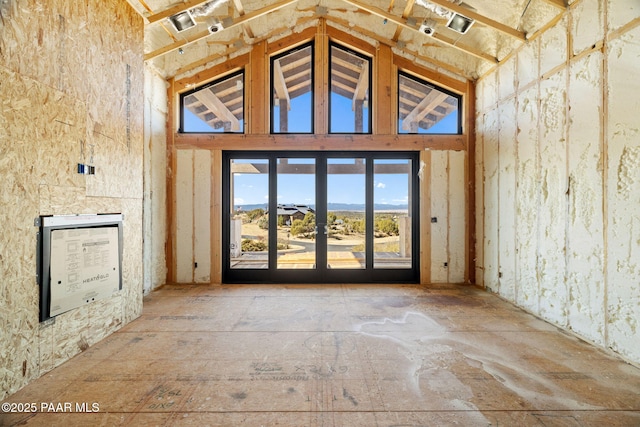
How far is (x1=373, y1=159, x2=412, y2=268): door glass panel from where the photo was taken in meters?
5.41

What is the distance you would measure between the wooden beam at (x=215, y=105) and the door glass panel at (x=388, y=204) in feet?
9.44

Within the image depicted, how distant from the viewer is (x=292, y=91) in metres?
5.48

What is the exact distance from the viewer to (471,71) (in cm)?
519

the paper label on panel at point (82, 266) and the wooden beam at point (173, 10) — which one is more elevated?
the wooden beam at point (173, 10)

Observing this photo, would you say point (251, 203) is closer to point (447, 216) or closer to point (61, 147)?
point (61, 147)

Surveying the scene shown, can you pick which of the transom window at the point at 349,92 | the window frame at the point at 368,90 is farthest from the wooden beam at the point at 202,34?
the transom window at the point at 349,92

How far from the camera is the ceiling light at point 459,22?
3.95 meters

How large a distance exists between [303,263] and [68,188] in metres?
3.65

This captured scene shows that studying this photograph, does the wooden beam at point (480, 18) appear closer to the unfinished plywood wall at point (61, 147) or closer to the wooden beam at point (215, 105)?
the wooden beam at point (215, 105)

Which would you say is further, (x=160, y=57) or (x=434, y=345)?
(x=160, y=57)

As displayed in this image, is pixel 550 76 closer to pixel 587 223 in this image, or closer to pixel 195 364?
pixel 587 223

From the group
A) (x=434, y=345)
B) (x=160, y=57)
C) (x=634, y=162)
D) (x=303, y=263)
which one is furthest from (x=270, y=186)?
(x=634, y=162)

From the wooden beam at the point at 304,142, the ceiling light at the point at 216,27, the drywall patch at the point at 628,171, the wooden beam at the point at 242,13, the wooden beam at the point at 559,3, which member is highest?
the wooden beam at the point at 242,13

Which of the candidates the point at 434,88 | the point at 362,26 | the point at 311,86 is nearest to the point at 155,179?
the point at 311,86
